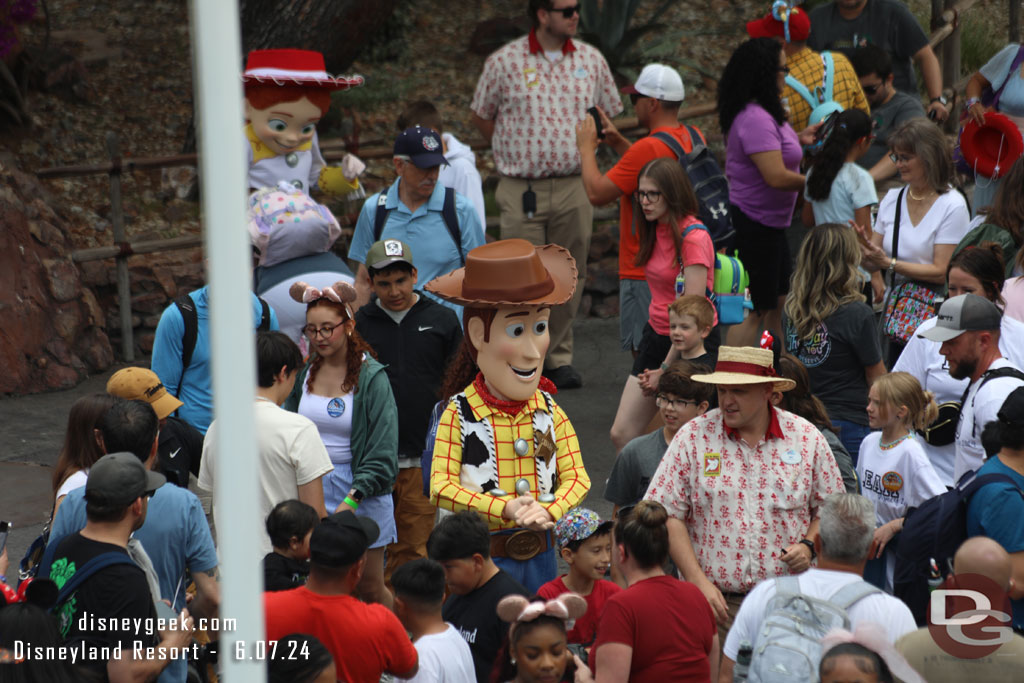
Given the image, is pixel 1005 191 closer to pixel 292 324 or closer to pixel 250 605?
pixel 292 324

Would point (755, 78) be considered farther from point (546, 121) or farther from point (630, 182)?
point (546, 121)

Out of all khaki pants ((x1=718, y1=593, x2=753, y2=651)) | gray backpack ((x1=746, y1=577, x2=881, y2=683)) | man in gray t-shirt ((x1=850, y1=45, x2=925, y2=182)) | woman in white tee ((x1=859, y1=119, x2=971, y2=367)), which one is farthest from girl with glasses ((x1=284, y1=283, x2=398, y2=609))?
man in gray t-shirt ((x1=850, y1=45, x2=925, y2=182))

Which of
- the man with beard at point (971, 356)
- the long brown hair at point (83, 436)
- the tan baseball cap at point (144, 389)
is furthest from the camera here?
the tan baseball cap at point (144, 389)

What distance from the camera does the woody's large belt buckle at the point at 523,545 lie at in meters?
4.50

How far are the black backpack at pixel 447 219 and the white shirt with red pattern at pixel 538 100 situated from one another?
5.94 ft

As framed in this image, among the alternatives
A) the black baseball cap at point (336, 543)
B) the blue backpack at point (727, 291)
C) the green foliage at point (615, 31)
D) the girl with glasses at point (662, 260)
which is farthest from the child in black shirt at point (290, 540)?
the green foliage at point (615, 31)

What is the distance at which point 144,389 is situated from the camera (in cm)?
491

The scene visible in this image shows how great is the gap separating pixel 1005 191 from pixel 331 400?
11.4 feet

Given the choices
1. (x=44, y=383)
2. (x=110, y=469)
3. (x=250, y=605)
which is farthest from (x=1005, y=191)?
(x=44, y=383)

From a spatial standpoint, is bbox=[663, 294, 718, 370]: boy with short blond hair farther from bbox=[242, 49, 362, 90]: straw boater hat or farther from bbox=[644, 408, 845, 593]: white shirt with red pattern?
bbox=[242, 49, 362, 90]: straw boater hat

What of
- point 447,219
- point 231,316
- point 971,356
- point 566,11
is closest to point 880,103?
point 566,11

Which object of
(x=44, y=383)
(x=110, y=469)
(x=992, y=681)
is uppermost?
(x=110, y=469)

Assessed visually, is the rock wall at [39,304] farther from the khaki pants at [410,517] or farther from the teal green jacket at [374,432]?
the teal green jacket at [374,432]

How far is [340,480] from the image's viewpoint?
5121 mm
